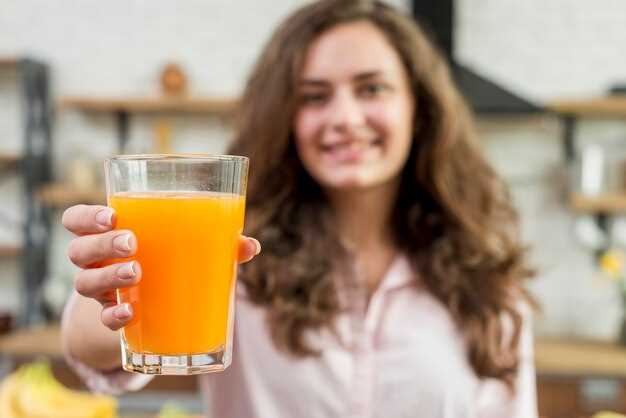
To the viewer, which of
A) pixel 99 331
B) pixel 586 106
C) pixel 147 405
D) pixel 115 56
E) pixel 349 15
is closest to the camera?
pixel 99 331

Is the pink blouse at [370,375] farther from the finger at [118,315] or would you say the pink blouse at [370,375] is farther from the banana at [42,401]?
the finger at [118,315]

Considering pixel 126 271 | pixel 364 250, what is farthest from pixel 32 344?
pixel 126 271

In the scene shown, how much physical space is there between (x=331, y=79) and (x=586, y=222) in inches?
98.0

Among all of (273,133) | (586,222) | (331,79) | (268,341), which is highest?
(331,79)

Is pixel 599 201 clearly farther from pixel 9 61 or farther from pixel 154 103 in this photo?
pixel 9 61

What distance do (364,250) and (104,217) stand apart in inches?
42.8

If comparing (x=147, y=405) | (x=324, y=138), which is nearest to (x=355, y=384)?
(x=324, y=138)

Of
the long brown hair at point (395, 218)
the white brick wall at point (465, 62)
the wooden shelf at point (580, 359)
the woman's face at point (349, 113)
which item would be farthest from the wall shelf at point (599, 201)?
the woman's face at point (349, 113)

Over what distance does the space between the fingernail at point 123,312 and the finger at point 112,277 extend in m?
0.02

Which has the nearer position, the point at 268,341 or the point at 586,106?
the point at 268,341

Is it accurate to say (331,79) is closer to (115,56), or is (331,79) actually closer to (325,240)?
(325,240)

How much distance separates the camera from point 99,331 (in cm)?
108

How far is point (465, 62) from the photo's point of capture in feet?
12.0

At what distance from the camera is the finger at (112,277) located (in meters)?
0.64
